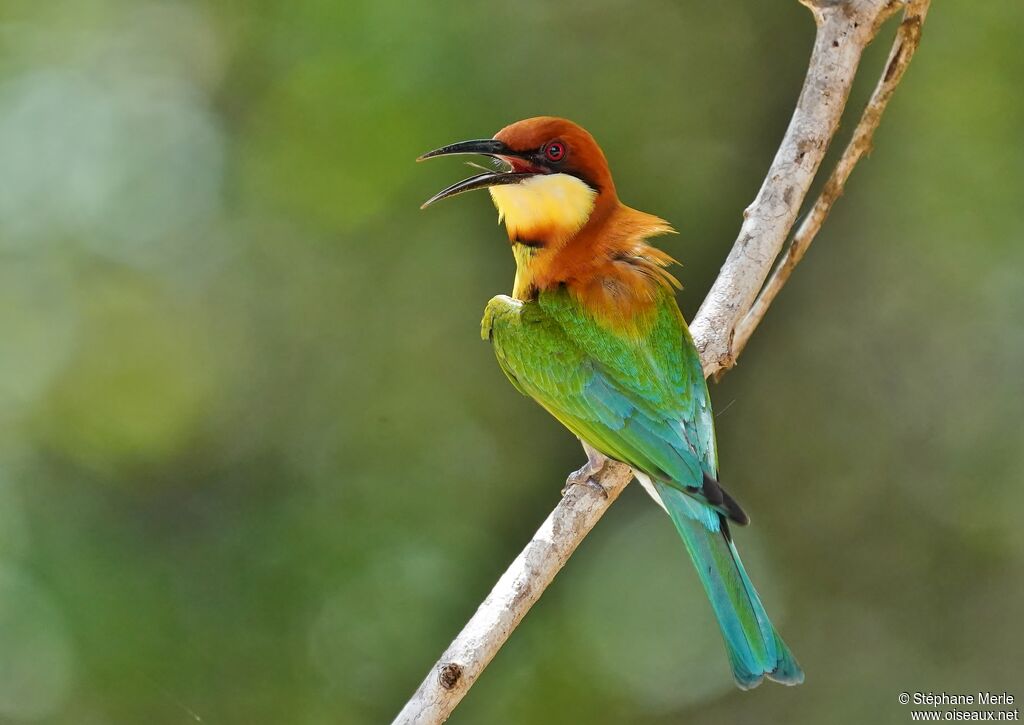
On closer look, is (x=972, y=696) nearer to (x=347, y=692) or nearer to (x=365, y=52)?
(x=347, y=692)

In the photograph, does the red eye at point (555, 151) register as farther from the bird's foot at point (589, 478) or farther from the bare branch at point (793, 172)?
the bird's foot at point (589, 478)

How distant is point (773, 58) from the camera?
5.01 metres

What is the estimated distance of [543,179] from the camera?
3213 mm

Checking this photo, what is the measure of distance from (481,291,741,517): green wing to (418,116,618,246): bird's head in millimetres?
190

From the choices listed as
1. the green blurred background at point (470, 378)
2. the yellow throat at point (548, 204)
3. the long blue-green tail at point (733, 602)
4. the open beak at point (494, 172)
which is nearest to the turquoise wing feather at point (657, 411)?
the long blue-green tail at point (733, 602)

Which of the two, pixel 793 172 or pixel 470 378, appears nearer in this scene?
pixel 793 172

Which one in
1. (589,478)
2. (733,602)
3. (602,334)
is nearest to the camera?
(733,602)

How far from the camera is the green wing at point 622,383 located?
2957 millimetres

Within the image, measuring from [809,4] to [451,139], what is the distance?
172cm

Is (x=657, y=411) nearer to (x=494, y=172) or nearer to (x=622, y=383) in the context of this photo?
(x=622, y=383)

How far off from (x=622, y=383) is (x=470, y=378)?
185cm

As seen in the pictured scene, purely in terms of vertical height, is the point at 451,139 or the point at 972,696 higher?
the point at 451,139

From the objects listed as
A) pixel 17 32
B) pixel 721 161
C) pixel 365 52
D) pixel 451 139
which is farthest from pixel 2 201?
pixel 721 161

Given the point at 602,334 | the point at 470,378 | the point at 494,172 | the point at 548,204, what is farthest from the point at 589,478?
the point at 470,378
